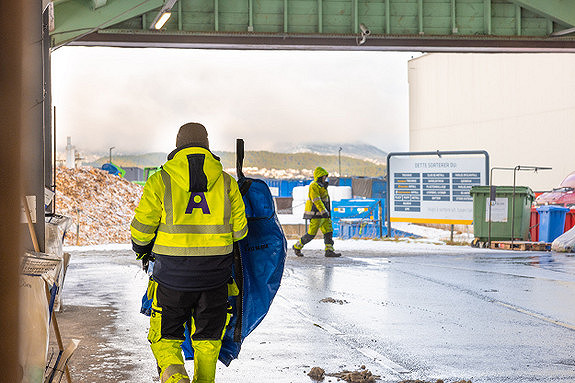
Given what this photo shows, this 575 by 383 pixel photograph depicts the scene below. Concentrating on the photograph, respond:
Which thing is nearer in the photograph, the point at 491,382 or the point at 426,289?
the point at 491,382

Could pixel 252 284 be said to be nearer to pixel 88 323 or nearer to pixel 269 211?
pixel 269 211

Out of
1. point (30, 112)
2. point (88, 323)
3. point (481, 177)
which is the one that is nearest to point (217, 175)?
point (30, 112)

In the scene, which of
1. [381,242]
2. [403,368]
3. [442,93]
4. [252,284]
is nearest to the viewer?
[252,284]

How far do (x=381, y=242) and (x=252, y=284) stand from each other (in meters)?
16.0

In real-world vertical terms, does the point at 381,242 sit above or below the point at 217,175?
below

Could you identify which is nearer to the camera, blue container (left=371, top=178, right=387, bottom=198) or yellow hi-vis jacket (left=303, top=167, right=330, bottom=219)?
yellow hi-vis jacket (left=303, top=167, right=330, bottom=219)

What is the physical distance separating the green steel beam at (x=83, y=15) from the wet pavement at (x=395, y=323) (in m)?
4.31

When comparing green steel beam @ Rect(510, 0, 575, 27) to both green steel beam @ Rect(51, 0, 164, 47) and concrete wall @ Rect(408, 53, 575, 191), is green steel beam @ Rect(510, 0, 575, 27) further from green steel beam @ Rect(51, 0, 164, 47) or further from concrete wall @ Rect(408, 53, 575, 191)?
concrete wall @ Rect(408, 53, 575, 191)

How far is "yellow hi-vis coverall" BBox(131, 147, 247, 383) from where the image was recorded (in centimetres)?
440

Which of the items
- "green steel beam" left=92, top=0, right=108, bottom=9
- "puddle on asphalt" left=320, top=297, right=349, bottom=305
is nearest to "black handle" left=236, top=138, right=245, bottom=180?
"puddle on asphalt" left=320, top=297, right=349, bottom=305

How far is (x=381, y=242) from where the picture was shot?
20.8 meters

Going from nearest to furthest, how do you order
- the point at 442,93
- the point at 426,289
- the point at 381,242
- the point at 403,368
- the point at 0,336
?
the point at 0,336 → the point at 403,368 → the point at 426,289 → the point at 381,242 → the point at 442,93

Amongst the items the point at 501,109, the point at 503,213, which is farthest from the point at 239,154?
the point at 501,109

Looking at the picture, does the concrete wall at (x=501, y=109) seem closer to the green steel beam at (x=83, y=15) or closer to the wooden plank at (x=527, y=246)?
the wooden plank at (x=527, y=246)
